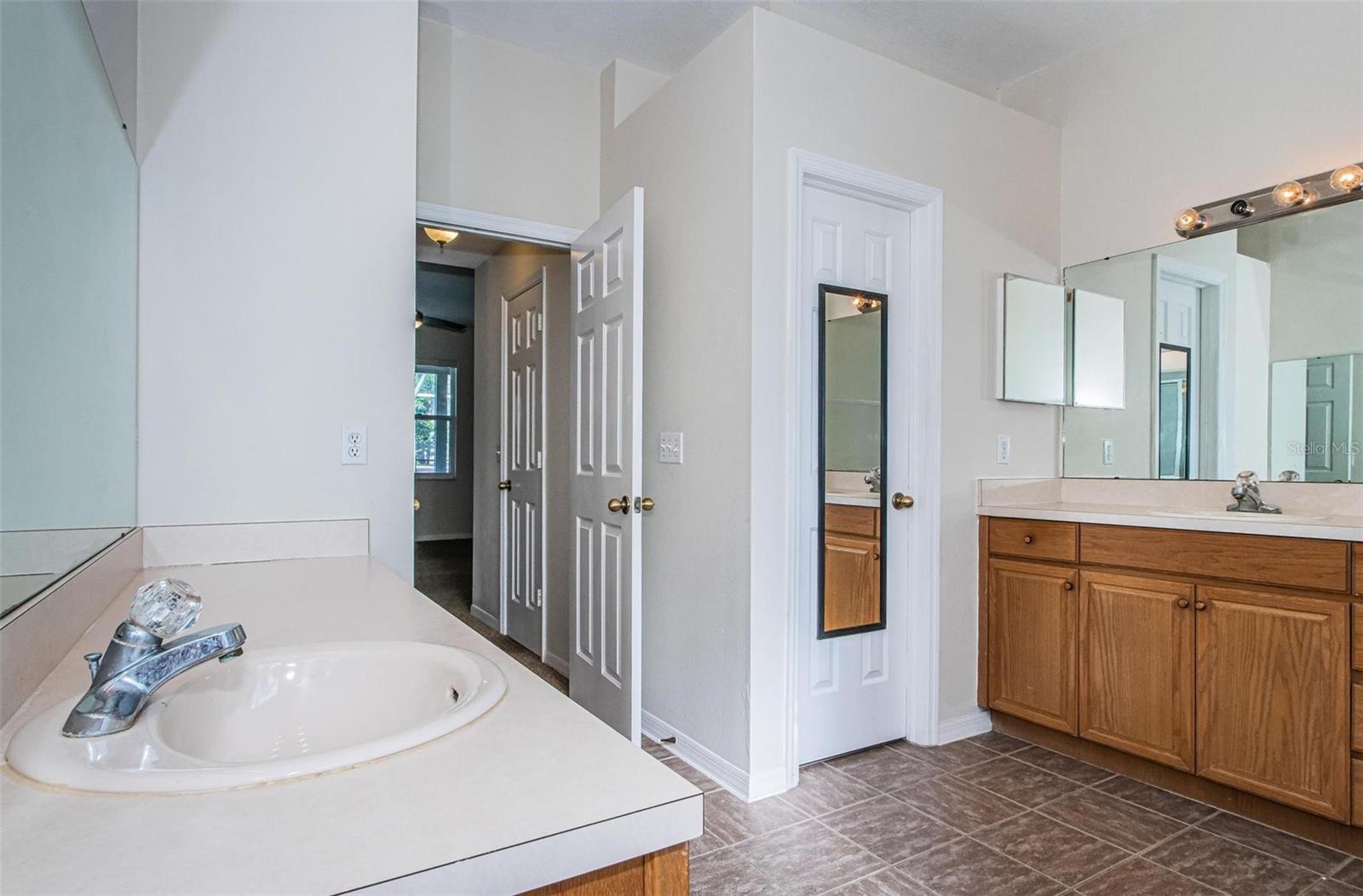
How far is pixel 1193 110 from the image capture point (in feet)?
8.97

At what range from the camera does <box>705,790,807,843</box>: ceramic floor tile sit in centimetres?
209

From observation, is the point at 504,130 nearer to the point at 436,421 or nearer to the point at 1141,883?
the point at 1141,883

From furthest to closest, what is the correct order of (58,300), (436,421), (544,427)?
(436,421)
(544,427)
(58,300)

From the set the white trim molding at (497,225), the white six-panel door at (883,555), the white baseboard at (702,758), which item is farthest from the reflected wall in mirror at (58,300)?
the white six-panel door at (883,555)

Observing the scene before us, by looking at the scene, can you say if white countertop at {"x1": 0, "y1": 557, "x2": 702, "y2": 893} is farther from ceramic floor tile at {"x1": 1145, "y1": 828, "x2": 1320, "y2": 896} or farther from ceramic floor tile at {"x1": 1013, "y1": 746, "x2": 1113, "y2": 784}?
ceramic floor tile at {"x1": 1013, "y1": 746, "x2": 1113, "y2": 784}

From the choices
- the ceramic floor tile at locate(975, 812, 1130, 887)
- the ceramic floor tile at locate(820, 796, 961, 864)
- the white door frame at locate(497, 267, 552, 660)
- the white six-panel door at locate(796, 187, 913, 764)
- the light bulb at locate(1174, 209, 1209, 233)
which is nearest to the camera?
the ceramic floor tile at locate(975, 812, 1130, 887)

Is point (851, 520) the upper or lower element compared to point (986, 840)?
upper

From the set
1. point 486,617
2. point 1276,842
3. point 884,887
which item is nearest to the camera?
point 884,887

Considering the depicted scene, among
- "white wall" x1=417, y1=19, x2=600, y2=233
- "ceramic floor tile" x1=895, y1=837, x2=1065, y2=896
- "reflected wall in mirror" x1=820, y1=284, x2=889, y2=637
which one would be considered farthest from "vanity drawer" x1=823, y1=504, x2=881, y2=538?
"white wall" x1=417, y1=19, x2=600, y2=233

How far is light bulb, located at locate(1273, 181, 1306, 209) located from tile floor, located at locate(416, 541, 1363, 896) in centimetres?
191

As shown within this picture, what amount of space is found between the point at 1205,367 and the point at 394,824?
3043 millimetres

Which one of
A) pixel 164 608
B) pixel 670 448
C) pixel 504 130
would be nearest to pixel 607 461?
pixel 670 448

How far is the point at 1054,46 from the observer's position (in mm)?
3059

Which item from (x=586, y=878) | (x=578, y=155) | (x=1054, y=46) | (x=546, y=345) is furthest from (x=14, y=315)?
(x=1054, y=46)
